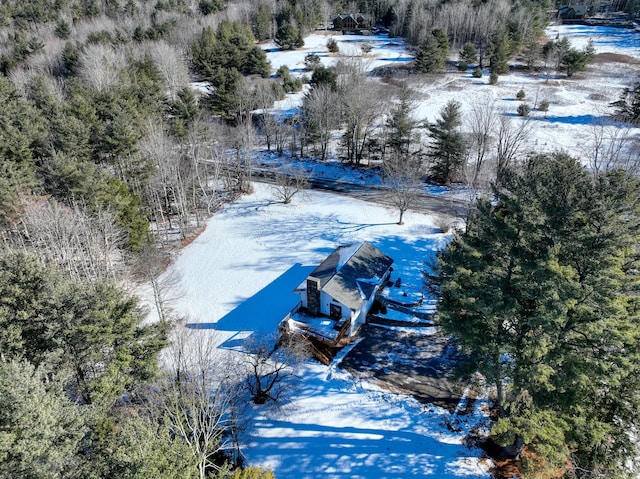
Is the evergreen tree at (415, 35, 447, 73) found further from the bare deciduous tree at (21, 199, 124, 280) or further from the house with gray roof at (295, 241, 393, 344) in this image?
the bare deciduous tree at (21, 199, 124, 280)

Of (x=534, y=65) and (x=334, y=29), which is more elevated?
(x=334, y=29)

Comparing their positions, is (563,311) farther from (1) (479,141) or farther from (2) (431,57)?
(2) (431,57)

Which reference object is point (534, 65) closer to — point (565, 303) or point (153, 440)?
point (565, 303)

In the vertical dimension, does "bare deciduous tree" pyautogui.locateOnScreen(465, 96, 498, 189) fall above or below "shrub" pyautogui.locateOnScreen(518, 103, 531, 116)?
below

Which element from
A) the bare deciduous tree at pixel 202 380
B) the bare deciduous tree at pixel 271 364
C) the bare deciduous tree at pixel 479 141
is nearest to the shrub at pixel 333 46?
the bare deciduous tree at pixel 479 141

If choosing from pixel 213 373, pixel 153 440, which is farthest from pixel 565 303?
pixel 213 373

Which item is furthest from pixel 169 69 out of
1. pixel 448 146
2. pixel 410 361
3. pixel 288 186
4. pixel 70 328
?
pixel 410 361

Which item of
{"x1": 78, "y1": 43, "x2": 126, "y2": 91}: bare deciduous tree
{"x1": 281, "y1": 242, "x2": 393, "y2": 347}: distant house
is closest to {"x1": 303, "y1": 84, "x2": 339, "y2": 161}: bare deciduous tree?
{"x1": 78, "y1": 43, "x2": 126, "y2": 91}: bare deciduous tree
